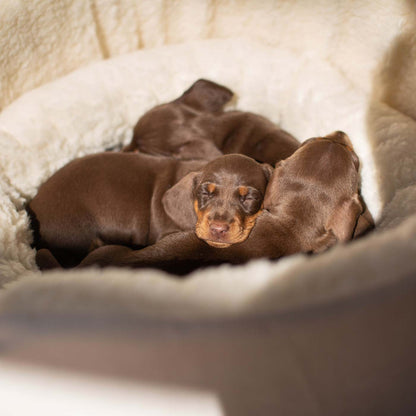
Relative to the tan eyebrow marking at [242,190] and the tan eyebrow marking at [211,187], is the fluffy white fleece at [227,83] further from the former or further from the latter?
the tan eyebrow marking at [211,187]

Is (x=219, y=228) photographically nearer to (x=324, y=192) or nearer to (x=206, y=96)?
(x=324, y=192)

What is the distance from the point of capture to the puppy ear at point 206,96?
2986 mm

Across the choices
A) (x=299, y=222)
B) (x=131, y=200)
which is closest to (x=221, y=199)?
(x=299, y=222)

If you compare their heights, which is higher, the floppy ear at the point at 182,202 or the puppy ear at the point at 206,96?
the puppy ear at the point at 206,96

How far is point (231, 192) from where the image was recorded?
2.24m

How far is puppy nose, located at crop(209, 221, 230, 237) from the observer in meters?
2.02

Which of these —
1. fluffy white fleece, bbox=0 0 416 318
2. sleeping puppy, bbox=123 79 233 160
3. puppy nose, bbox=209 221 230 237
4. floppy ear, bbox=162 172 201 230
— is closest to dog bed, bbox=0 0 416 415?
fluffy white fleece, bbox=0 0 416 318

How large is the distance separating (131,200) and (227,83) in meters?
1.24

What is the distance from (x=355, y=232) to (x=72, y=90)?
76.8 inches

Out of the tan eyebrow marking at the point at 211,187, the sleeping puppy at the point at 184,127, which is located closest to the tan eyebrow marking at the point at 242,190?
the tan eyebrow marking at the point at 211,187

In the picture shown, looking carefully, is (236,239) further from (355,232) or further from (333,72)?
(333,72)

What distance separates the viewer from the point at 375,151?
240 cm

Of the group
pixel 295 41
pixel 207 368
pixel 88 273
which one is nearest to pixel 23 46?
pixel 295 41

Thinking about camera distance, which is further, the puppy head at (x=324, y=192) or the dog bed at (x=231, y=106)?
the puppy head at (x=324, y=192)
